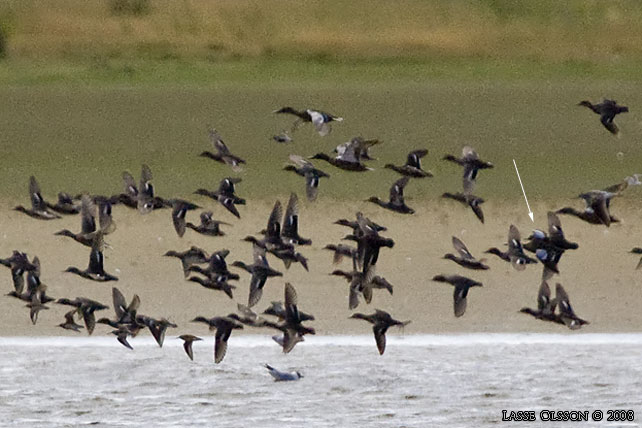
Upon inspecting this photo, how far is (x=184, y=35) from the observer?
24.4 meters

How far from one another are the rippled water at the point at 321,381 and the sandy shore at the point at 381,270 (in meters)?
0.79

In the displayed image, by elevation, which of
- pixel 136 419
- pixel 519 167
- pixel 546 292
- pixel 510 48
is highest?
pixel 510 48

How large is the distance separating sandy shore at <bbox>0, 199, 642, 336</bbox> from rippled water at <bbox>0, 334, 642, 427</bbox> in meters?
0.79

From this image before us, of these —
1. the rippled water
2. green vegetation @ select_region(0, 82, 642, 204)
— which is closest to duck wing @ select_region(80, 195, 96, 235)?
the rippled water

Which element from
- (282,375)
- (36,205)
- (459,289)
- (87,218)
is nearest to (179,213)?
(87,218)

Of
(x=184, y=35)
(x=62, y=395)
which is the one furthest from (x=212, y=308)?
(x=184, y=35)

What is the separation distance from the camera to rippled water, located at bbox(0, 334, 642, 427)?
46.8 ft

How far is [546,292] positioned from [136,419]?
338 cm

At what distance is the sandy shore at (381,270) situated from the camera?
55.9 ft

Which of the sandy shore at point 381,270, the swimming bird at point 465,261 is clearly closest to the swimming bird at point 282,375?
the sandy shore at point 381,270

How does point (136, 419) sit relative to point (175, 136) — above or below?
below

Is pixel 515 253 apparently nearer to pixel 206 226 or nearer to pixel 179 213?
pixel 206 226

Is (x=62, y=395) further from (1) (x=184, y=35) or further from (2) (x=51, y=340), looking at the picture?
(1) (x=184, y=35)

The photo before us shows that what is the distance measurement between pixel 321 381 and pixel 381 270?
3540 millimetres
